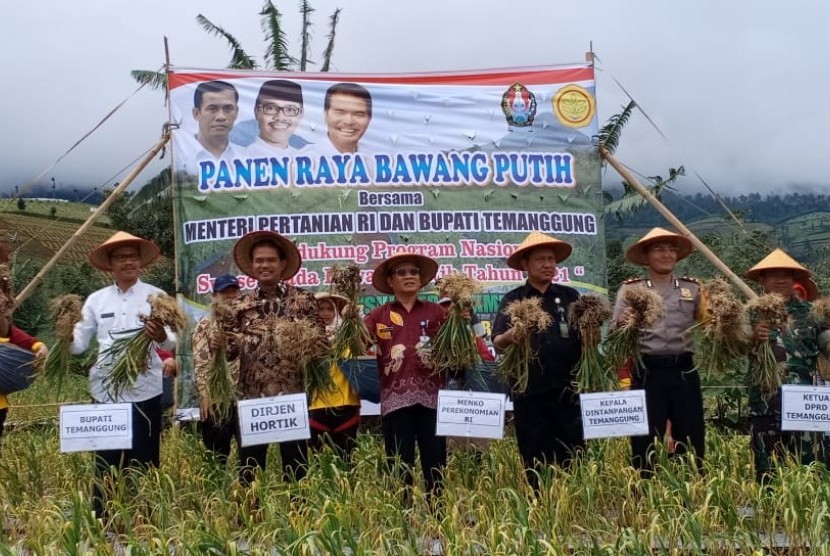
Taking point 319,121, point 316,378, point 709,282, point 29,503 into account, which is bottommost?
Answer: point 29,503

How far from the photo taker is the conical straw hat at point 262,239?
460 centimetres

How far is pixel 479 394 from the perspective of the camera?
433 cm

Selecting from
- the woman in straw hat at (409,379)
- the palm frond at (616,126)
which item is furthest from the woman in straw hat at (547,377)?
the palm frond at (616,126)

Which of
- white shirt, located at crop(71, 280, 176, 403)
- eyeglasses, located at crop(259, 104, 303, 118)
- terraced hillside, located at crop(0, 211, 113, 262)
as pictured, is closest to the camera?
white shirt, located at crop(71, 280, 176, 403)

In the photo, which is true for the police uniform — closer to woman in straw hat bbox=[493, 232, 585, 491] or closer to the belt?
the belt

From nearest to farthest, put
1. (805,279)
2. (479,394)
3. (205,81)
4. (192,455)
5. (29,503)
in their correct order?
(479,394) → (29,503) → (805,279) → (192,455) → (205,81)

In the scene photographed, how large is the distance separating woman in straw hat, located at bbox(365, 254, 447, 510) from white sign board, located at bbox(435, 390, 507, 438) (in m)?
0.20

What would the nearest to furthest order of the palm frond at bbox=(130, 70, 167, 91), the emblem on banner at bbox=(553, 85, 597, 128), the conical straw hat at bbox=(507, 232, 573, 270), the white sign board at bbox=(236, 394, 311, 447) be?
the white sign board at bbox=(236, 394, 311, 447), the conical straw hat at bbox=(507, 232, 573, 270), the emblem on banner at bbox=(553, 85, 597, 128), the palm frond at bbox=(130, 70, 167, 91)

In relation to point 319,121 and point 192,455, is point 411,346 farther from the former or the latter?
point 319,121

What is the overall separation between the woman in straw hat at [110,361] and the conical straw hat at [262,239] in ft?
1.62

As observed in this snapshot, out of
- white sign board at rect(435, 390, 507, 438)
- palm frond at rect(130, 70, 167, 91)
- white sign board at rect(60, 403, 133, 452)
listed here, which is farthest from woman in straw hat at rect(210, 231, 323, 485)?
palm frond at rect(130, 70, 167, 91)

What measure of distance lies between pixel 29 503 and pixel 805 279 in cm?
456

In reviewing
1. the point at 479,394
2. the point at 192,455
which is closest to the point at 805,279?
the point at 479,394

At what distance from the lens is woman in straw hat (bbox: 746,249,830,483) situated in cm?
471
